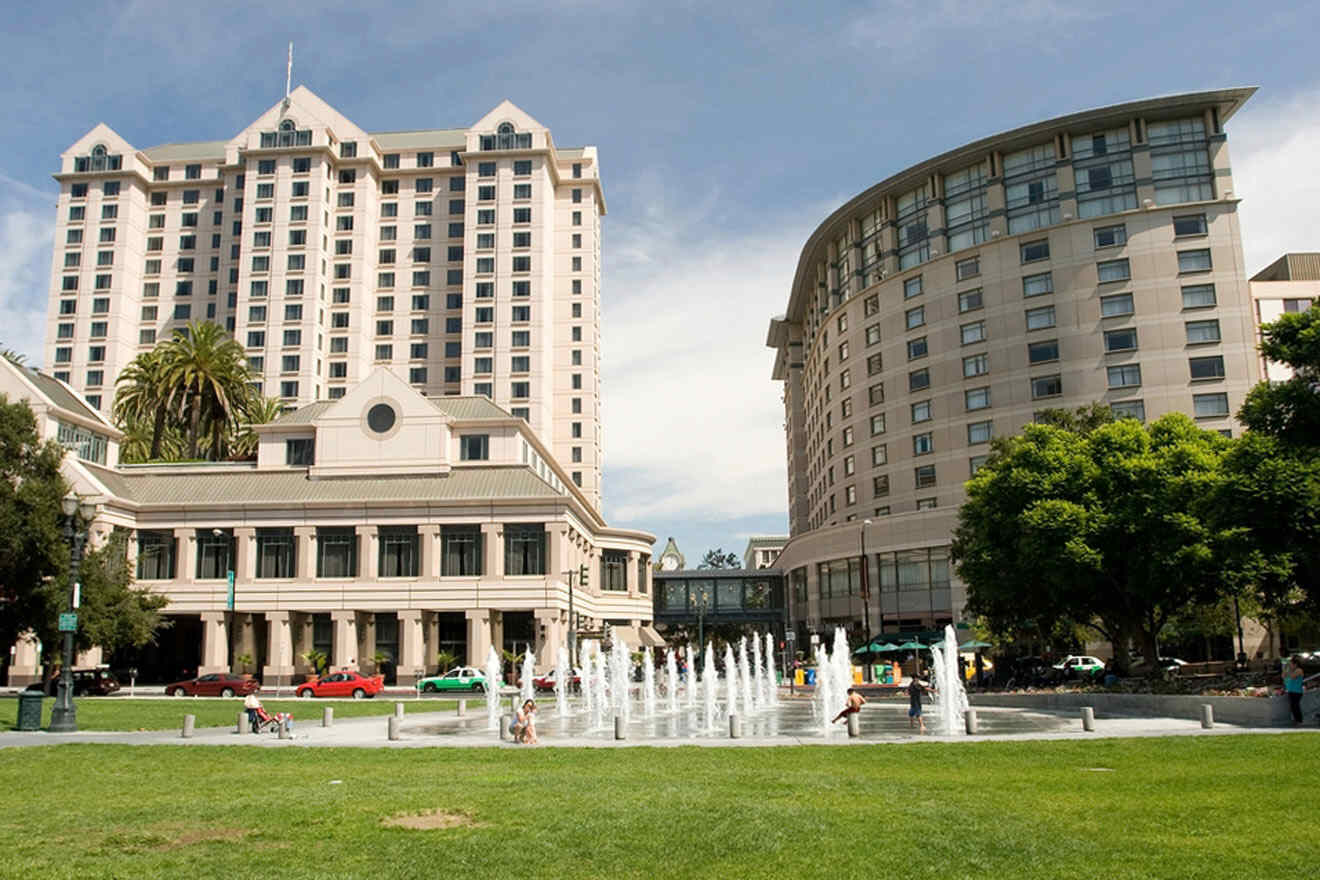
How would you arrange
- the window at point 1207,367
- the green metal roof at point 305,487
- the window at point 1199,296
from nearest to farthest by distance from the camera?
the green metal roof at point 305,487 < the window at point 1207,367 < the window at point 1199,296

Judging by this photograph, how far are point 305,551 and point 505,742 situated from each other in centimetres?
4631

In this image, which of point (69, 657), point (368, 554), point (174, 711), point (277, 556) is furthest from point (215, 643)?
point (69, 657)

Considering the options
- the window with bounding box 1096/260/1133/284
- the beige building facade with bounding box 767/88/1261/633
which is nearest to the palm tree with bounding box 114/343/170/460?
the beige building facade with bounding box 767/88/1261/633

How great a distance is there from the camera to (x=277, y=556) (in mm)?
69438

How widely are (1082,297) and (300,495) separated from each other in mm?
56267

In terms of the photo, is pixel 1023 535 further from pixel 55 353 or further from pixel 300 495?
pixel 55 353

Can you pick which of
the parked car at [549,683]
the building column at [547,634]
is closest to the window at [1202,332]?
the building column at [547,634]

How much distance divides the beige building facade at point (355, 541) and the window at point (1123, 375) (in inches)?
1542

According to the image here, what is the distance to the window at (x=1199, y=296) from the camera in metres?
73.8

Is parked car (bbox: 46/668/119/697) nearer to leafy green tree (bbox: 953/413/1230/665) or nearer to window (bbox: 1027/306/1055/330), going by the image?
leafy green tree (bbox: 953/413/1230/665)

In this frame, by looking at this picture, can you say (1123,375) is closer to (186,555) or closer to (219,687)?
(219,687)

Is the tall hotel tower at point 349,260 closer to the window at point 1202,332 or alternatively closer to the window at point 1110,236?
the window at point 1110,236

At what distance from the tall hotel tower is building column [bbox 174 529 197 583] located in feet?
116

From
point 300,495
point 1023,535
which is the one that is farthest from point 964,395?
point 300,495
